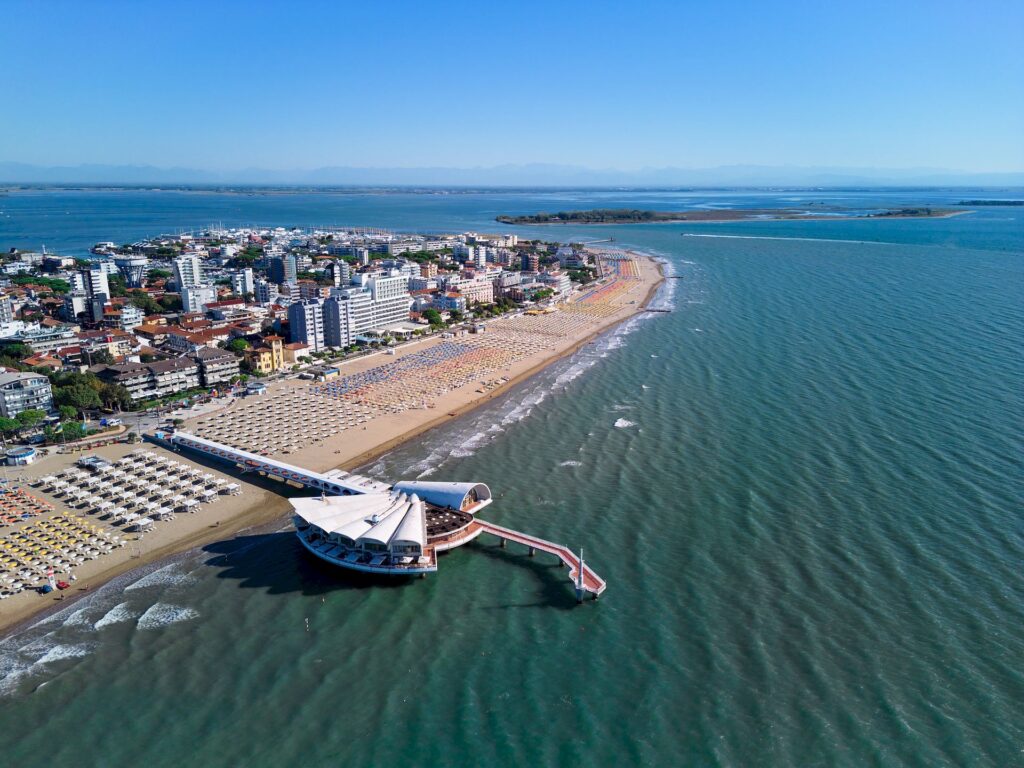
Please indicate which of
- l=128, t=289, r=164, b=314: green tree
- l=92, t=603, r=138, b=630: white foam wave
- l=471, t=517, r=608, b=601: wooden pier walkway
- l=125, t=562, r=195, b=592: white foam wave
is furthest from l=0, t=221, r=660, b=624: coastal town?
l=92, t=603, r=138, b=630: white foam wave

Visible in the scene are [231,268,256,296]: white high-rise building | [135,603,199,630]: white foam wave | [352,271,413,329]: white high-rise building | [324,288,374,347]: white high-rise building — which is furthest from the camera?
[231,268,256,296]: white high-rise building

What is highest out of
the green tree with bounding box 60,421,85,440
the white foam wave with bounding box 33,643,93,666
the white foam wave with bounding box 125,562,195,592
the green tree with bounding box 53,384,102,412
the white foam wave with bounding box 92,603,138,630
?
the green tree with bounding box 53,384,102,412

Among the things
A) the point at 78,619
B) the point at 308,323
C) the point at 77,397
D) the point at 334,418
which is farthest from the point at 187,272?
the point at 78,619

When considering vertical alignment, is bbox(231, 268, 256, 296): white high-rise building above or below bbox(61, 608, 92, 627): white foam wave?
above

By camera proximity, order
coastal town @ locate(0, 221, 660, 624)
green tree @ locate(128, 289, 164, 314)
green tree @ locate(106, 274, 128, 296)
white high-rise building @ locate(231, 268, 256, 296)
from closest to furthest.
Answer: coastal town @ locate(0, 221, 660, 624) → green tree @ locate(128, 289, 164, 314) → green tree @ locate(106, 274, 128, 296) → white high-rise building @ locate(231, 268, 256, 296)

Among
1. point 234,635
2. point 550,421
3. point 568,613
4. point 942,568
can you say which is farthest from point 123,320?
point 942,568

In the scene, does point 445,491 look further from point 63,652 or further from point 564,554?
point 63,652

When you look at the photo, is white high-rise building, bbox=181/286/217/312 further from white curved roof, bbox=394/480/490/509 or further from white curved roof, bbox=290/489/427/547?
white curved roof, bbox=394/480/490/509

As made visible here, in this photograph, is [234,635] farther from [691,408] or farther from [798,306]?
[798,306]
